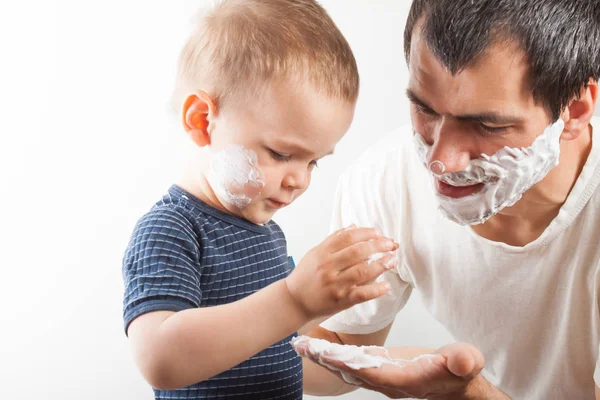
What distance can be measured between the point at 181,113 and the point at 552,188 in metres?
0.56

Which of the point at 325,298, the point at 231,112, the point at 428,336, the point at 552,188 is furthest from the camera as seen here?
the point at 428,336

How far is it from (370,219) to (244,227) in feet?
1.30

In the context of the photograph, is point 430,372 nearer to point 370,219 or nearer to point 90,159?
point 370,219

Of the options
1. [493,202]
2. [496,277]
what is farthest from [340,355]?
[496,277]

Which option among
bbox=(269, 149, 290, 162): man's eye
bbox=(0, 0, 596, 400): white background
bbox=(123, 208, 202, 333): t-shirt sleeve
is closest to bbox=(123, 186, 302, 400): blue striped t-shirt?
bbox=(123, 208, 202, 333): t-shirt sleeve

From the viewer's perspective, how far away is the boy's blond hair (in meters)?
A: 0.86

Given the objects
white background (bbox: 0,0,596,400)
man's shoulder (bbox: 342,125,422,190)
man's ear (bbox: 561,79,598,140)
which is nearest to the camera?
man's ear (bbox: 561,79,598,140)

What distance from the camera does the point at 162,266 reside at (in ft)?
2.66

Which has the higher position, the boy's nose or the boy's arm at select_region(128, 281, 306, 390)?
the boy's nose

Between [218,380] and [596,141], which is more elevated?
[596,141]

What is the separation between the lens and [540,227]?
3.70 ft

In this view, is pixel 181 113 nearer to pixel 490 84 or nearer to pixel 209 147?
pixel 209 147

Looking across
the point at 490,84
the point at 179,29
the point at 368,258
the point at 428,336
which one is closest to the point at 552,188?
the point at 490,84

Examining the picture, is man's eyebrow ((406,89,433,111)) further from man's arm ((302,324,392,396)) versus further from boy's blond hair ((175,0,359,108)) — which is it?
man's arm ((302,324,392,396))
